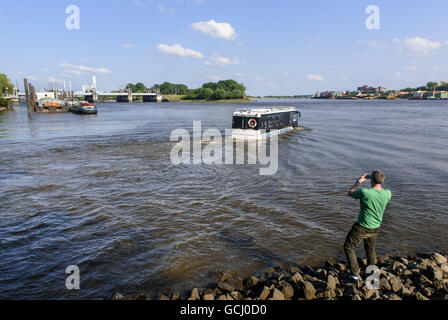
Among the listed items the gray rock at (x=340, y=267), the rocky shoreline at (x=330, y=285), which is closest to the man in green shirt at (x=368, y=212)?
the rocky shoreline at (x=330, y=285)

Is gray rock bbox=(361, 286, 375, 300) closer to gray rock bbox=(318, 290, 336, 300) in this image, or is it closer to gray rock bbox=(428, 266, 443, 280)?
gray rock bbox=(318, 290, 336, 300)

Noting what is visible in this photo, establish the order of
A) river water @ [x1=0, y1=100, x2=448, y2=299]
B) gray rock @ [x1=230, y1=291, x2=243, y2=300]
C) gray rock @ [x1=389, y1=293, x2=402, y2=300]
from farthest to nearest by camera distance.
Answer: river water @ [x1=0, y1=100, x2=448, y2=299], gray rock @ [x1=230, y1=291, x2=243, y2=300], gray rock @ [x1=389, y1=293, x2=402, y2=300]

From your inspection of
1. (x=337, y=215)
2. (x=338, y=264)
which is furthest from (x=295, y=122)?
(x=338, y=264)

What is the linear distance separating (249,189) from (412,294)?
9.15 metres

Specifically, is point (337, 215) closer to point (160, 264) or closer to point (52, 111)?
point (160, 264)

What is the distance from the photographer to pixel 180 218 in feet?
35.5

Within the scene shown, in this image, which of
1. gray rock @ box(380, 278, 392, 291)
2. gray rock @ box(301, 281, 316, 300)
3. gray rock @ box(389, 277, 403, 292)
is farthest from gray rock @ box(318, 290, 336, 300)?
gray rock @ box(389, 277, 403, 292)

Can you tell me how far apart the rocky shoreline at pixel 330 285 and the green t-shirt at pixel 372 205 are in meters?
1.27

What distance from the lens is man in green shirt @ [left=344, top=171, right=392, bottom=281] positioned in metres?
5.90

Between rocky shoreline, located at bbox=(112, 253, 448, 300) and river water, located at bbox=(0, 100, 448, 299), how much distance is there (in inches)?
23.2

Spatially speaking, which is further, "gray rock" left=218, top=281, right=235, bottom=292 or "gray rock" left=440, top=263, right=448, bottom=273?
"gray rock" left=440, top=263, right=448, bottom=273

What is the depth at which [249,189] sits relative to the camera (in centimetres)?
1435

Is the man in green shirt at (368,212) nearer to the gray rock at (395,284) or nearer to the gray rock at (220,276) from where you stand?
the gray rock at (395,284)

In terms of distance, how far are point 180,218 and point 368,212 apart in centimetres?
684
